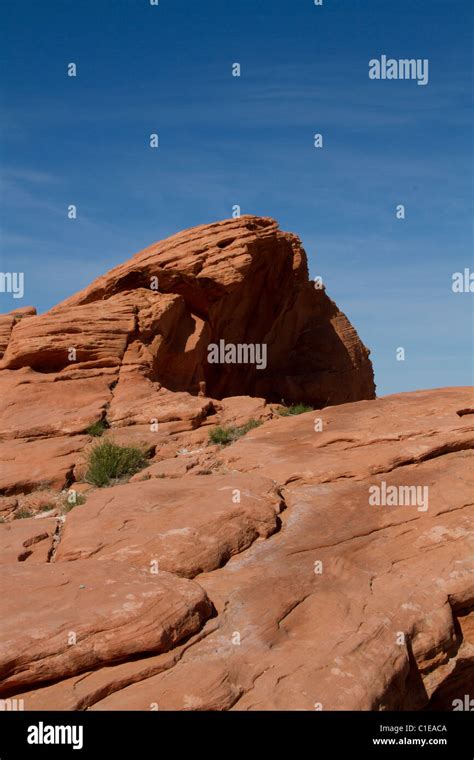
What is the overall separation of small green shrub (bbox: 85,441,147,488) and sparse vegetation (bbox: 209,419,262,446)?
5.22 feet

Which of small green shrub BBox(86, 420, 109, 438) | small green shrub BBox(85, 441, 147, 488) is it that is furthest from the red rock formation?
small green shrub BBox(85, 441, 147, 488)

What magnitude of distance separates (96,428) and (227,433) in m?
2.75

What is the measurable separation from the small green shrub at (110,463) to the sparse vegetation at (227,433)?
5.22ft


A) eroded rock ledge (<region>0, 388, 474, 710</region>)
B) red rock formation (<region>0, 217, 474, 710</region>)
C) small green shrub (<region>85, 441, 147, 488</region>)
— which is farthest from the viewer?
small green shrub (<region>85, 441, 147, 488</region>)

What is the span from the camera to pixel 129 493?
36.1 feet

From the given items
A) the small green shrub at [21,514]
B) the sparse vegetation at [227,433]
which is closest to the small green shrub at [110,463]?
the small green shrub at [21,514]

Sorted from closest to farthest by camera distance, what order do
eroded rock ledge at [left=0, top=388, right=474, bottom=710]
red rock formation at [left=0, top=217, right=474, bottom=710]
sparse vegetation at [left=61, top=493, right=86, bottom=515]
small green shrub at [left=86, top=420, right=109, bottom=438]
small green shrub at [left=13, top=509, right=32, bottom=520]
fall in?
1. eroded rock ledge at [left=0, top=388, right=474, bottom=710]
2. red rock formation at [left=0, top=217, right=474, bottom=710]
3. sparse vegetation at [left=61, top=493, right=86, bottom=515]
4. small green shrub at [left=13, top=509, right=32, bottom=520]
5. small green shrub at [left=86, top=420, right=109, bottom=438]

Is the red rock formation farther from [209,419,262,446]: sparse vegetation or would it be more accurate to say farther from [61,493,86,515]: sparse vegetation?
[209,419,262,446]: sparse vegetation

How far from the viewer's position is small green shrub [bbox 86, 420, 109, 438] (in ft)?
49.1

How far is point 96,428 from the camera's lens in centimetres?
1504

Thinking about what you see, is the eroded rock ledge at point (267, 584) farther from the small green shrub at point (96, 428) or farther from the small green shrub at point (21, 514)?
the small green shrub at point (96, 428)

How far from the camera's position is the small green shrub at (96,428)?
1497 cm

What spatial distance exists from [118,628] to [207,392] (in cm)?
1538
